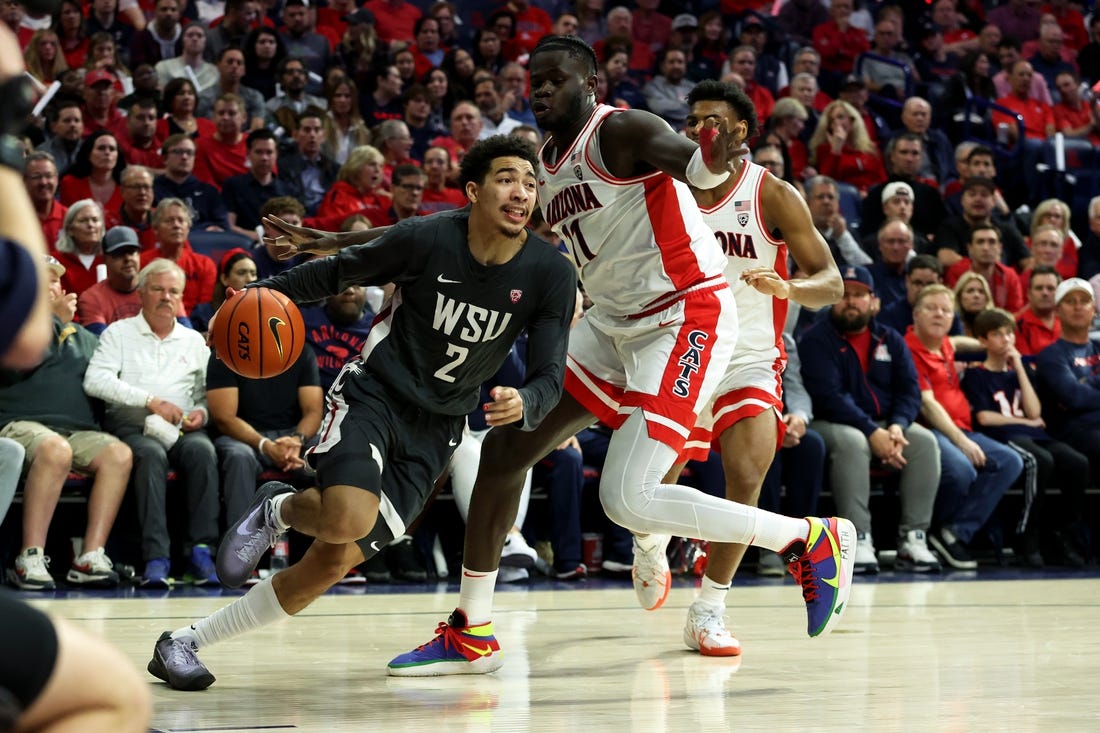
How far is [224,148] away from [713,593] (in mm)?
6268

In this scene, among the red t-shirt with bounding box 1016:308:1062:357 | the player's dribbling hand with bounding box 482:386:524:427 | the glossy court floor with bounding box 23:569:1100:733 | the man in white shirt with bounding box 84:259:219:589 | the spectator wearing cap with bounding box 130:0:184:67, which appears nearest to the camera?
the glossy court floor with bounding box 23:569:1100:733

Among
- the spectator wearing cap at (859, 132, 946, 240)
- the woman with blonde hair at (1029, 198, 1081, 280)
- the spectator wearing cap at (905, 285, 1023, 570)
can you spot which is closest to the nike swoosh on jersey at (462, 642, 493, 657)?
the spectator wearing cap at (905, 285, 1023, 570)

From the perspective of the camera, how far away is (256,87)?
10977 mm

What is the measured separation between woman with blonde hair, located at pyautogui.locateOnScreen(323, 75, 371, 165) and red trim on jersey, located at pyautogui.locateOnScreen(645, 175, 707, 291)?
6215 mm

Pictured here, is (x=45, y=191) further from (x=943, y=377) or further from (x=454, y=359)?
(x=943, y=377)

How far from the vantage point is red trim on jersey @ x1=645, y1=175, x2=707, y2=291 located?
173 inches

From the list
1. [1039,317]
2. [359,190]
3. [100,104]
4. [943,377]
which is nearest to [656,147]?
[943,377]

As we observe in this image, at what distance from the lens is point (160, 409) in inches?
274

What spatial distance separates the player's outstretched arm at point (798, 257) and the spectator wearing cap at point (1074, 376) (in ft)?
15.0

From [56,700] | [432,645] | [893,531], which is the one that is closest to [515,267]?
[432,645]

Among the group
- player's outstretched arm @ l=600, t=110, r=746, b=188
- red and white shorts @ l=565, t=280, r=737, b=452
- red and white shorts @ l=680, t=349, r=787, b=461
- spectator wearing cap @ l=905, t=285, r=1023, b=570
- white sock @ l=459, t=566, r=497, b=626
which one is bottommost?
spectator wearing cap @ l=905, t=285, r=1023, b=570

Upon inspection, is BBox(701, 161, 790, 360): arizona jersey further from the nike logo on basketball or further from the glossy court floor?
the nike logo on basketball

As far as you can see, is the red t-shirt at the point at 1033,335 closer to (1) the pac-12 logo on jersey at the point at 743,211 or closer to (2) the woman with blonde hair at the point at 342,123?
(2) the woman with blonde hair at the point at 342,123

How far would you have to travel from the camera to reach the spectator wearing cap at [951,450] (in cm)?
823
